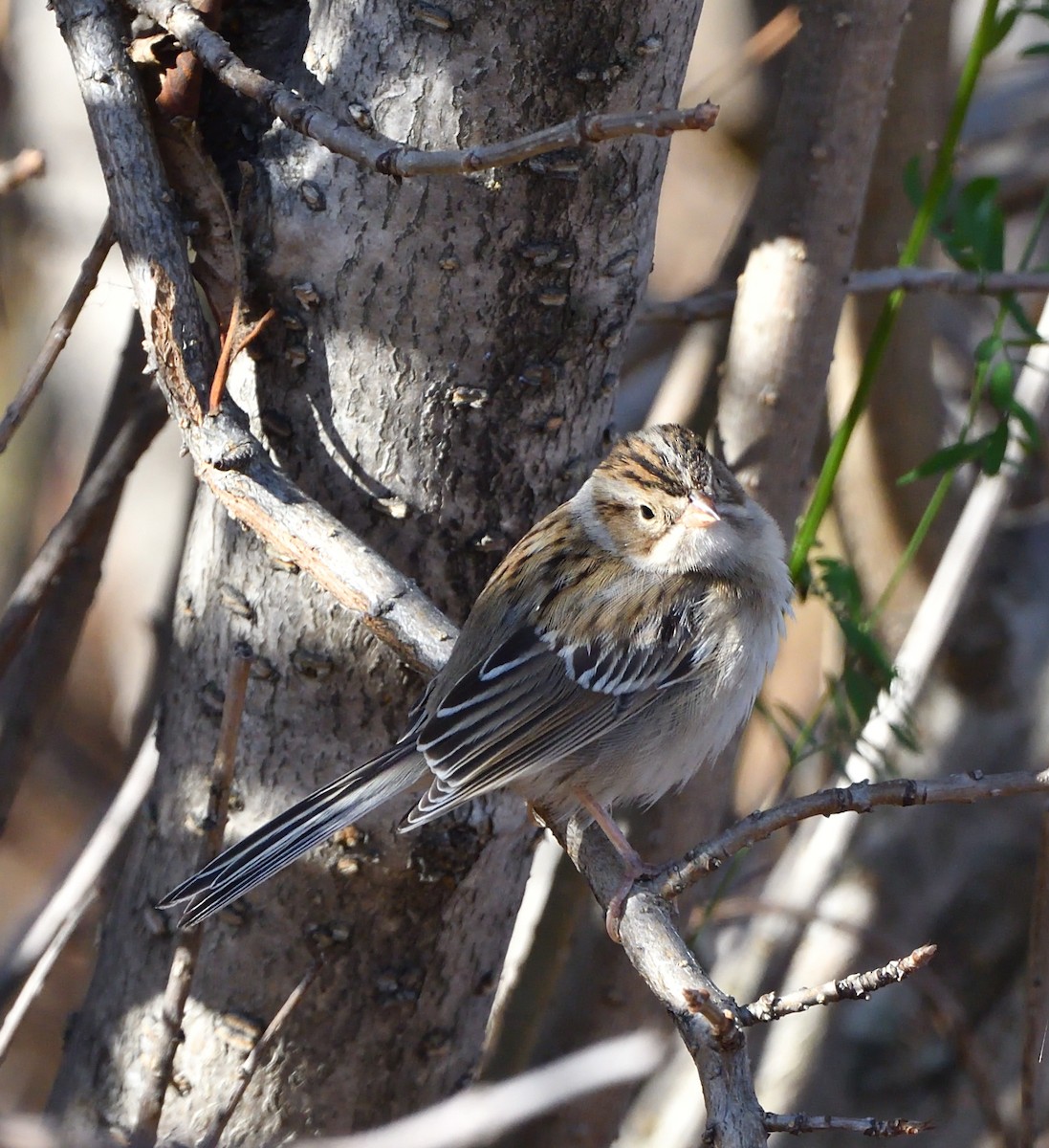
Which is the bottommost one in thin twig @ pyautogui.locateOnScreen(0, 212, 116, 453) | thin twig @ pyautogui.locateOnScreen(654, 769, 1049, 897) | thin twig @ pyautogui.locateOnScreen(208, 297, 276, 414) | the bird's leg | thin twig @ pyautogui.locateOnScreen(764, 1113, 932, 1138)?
thin twig @ pyautogui.locateOnScreen(764, 1113, 932, 1138)

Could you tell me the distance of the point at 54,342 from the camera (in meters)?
2.07

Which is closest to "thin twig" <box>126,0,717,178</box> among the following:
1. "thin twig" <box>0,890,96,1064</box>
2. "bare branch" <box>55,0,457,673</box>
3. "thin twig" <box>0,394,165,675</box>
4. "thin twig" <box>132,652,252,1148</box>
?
"bare branch" <box>55,0,457,673</box>

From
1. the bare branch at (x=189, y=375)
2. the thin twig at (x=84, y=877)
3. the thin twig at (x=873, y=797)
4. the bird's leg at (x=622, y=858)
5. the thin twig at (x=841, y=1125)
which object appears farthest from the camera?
the thin twig at (x=84, y=877)

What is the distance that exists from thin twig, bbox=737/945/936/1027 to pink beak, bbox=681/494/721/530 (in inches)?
48.1

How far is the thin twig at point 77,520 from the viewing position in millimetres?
2461

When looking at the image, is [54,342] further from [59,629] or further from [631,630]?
[631,630]

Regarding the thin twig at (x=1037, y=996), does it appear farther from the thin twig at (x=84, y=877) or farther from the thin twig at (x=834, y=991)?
the thin twig at (x=84, y=877)

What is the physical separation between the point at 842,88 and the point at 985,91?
308 centimetres

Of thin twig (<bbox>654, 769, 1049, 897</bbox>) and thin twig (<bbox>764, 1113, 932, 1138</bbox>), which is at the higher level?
thin twig (<bbox>654, 769, 1049, 897</bbox>)

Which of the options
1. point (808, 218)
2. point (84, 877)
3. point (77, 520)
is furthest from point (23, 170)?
point (808, 218)

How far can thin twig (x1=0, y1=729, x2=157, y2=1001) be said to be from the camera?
2.44m

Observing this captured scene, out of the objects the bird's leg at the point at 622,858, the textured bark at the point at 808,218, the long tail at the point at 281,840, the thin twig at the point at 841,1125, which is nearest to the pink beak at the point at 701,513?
the textured bark at the point at 808,218

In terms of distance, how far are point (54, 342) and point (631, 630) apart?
1.16m

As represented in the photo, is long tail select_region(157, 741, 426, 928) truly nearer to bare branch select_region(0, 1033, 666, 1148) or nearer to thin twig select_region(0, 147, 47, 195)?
bare branch select_region(0, 1033, 666, 1148)
